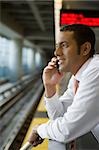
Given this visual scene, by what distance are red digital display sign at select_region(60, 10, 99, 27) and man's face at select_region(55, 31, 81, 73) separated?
23.5ft

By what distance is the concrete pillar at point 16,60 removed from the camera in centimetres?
2880

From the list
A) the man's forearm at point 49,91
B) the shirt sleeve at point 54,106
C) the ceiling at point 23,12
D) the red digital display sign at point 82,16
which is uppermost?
the ceiling at point 23,12

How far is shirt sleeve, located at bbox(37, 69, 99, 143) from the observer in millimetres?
1937

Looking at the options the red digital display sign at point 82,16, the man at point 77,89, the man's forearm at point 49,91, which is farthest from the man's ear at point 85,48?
the red digital display sign at point 82,16

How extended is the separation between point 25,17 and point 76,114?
22.0 m

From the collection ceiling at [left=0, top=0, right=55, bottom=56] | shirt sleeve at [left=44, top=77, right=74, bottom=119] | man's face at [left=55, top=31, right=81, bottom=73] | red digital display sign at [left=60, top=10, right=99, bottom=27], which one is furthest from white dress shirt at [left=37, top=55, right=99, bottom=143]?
ceiling at [left=0, top=0, right=55, bottom=56]

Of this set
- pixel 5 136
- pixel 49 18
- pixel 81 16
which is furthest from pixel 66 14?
pixel 49 18

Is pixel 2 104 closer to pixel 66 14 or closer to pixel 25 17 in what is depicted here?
pixel 66 14

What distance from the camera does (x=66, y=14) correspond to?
932 cm

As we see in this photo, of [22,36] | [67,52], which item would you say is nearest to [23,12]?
[22,36]

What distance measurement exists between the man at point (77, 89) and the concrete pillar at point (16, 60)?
26.2 metres

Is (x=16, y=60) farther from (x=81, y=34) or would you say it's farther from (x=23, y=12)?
(x=81, y=34)

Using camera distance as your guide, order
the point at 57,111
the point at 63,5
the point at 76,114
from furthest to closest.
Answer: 1. the point at 63,5
2. the point at 57,111
3. the point at 76,114

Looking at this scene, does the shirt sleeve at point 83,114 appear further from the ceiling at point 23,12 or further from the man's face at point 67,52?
the ceiling at point 23,12
